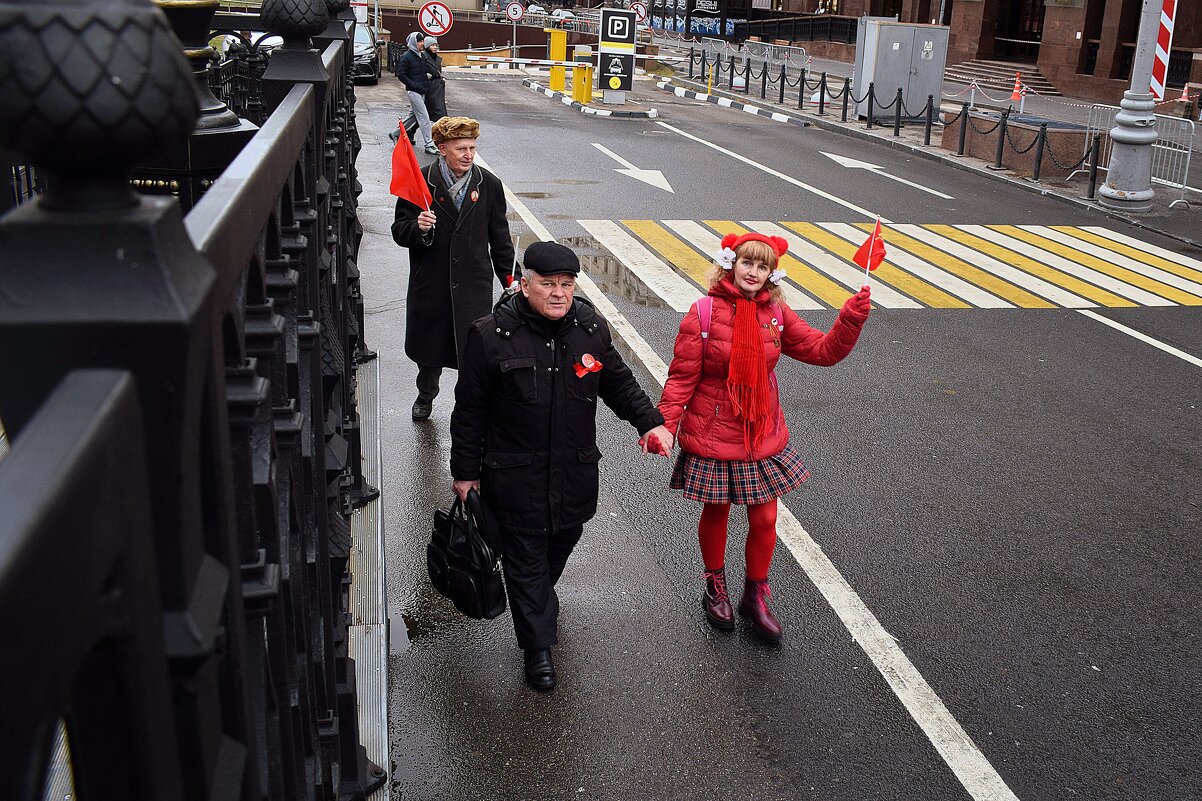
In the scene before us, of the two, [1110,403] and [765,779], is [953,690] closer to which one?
[765,779]

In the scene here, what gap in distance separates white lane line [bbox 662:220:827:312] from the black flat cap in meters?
6.81

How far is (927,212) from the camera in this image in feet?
55.2

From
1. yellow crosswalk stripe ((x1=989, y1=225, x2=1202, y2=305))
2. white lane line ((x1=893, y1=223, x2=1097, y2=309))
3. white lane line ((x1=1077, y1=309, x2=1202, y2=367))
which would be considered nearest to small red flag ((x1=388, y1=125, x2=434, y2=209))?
white lane line ((x1=1077, y1=309, x2=1202, y2=367))

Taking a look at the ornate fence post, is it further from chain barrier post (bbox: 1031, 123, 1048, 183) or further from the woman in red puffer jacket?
chain barrier post (bbox: 1031, 123, 1048, 183)

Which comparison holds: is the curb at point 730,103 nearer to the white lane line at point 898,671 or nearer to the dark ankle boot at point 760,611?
the white lane line at point 898,671

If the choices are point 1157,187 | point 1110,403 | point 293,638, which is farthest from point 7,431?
point 1157,187

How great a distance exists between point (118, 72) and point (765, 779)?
12.9 ft

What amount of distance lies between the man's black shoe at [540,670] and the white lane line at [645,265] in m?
5.71

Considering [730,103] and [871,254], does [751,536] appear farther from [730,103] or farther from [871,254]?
[730,103]

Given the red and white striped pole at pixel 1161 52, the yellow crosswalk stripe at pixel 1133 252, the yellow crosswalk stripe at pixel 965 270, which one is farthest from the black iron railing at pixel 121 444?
the red and white striped pole at pixel 1161 52

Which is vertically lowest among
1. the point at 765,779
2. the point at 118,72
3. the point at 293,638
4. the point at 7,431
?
the point at 765,779

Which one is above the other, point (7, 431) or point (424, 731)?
point (7, 431)

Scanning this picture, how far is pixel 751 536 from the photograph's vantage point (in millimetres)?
5492

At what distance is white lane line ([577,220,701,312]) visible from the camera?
11531mm
